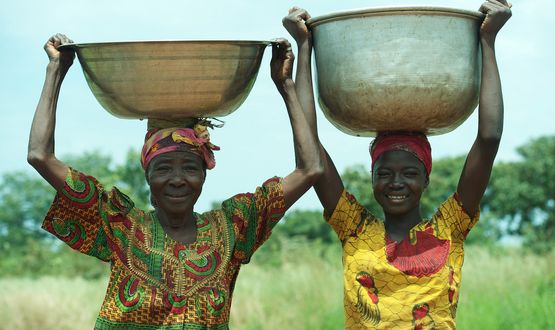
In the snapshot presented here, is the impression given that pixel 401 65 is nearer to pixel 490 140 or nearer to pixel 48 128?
pixel 490 140

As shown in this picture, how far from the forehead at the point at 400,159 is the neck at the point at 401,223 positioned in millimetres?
228

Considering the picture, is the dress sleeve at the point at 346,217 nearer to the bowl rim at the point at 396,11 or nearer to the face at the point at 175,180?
the face at the point at 175,180

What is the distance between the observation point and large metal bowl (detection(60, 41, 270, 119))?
416 cm

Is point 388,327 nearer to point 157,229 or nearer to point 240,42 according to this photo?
point 157,229

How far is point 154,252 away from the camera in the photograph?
4324 mm

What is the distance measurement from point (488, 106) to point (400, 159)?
46 centimetres

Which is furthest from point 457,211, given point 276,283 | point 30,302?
point 30,302

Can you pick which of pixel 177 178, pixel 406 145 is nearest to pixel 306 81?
pixel 406 145

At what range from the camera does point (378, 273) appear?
4539 mm

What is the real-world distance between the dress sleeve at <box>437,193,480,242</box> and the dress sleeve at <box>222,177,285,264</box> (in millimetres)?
766

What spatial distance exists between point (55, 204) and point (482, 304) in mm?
6525

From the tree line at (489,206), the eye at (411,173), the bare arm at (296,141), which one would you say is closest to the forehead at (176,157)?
the bare arm at (296,141)

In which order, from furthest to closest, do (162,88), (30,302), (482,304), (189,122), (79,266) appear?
(79,266) → (30,302) → (482,304) → (189,122) → (162,88)

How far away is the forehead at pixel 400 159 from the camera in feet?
15.1
